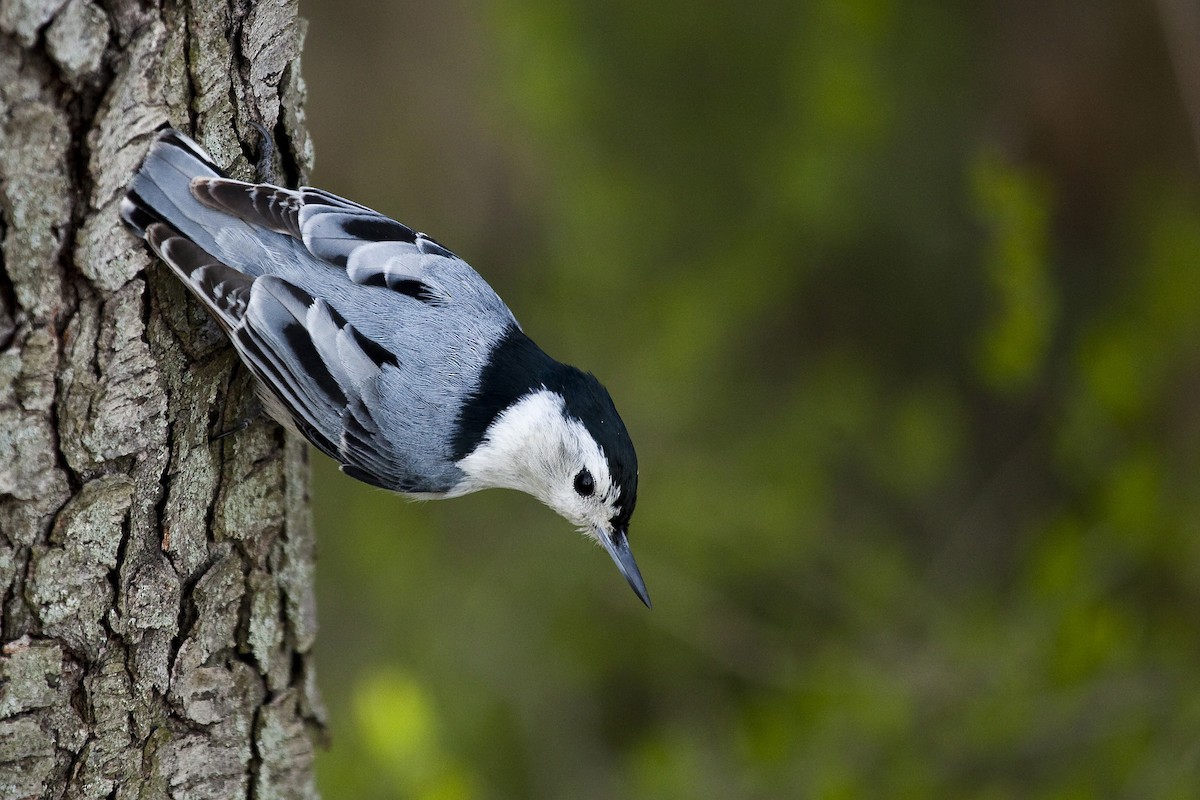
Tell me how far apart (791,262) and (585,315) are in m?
0.67

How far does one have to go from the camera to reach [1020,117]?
12.5 feet

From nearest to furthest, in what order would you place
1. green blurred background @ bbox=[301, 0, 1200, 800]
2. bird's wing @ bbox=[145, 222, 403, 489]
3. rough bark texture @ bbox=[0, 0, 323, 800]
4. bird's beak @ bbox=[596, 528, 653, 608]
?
rough bark texture @ bbox=[0, 0, 323, 800], bird's wing @ bbox=[145, 222, 403, 489], bird's beak @ bbox=[596, 528, 653, 608], green blurred background @ bbox=[301, 0, 1200, 800]

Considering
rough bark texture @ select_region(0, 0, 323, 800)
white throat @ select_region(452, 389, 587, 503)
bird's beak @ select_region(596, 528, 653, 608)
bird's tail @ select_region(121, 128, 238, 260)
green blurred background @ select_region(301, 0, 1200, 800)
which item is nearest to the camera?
rough bark texture @ select_region(0, 0, 323, 800)

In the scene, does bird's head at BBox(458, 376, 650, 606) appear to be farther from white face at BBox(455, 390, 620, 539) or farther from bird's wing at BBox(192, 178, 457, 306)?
bird's wing at BBox(192, 178, 457, 306)

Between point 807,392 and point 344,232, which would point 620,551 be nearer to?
point 344,232

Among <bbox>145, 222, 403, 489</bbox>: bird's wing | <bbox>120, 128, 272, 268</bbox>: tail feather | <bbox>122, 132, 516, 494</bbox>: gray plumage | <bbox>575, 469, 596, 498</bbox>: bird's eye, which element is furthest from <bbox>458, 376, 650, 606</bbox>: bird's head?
<bbox>120, 128, 272, 268</bbox>: tail feather

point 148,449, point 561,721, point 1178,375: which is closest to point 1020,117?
point 1178,375

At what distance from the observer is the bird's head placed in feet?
6.29

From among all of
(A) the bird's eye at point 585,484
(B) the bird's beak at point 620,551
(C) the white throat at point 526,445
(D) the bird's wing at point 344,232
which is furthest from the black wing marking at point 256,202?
(B) the bird's beak at point 620,551

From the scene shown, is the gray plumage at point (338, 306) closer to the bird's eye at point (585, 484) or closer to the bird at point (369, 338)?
the bird at point (369, 338)

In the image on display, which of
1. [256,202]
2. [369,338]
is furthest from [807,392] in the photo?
[256,202]

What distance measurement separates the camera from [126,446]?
1468 millimetres

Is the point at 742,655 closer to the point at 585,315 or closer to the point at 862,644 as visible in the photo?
the point at 862,644

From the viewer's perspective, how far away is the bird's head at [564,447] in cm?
192
